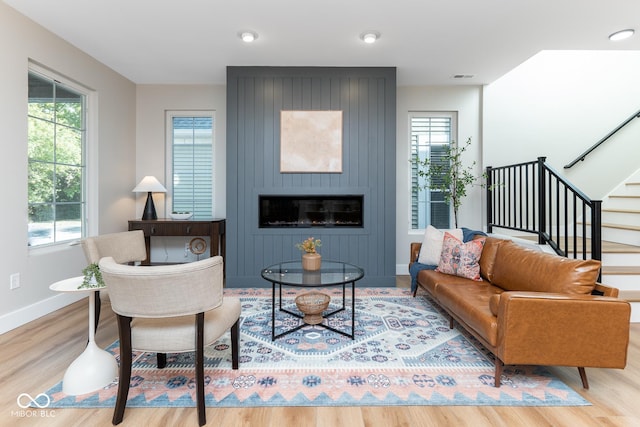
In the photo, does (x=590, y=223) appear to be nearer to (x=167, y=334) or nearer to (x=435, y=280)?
(x=435, y=280)

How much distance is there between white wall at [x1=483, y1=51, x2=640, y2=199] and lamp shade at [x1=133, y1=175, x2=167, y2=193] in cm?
471

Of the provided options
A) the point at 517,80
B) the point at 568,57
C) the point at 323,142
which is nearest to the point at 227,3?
the point at 323,142

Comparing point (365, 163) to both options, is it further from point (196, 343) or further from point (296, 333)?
point (196, 343)

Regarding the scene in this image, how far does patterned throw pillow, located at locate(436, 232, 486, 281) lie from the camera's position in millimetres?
3088

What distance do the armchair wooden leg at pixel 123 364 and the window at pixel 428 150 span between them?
13.5ft

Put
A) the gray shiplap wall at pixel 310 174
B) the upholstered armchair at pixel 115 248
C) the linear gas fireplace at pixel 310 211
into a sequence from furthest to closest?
the linear gas fireplace at pixel 310 211
the gray shiplap wall at pixel 310 174
the upholstered armchair at pixel 115 248

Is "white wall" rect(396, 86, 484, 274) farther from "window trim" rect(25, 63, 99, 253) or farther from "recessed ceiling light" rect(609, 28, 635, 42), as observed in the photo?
"window trim" rect(25, 63, 99, 253)

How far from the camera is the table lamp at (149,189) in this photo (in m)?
4.49

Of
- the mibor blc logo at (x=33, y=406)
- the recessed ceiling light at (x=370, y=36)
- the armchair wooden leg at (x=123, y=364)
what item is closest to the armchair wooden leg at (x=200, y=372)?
the armchair wooden leg at (x=123, y=364)

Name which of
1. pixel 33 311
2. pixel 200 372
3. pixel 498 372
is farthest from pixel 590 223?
pixel 33 311

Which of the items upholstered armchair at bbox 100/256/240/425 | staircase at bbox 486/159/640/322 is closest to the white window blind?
upholstered armchair at bbox 100/256/240/425

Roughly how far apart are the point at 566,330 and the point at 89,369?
2765 mm

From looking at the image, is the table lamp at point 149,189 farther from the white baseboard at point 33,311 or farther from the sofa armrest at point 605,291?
the sofa armrest at point 605,291

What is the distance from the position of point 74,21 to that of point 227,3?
1.56m
